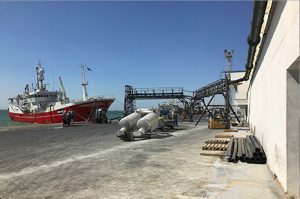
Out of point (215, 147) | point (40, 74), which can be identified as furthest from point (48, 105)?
point (215, 147)

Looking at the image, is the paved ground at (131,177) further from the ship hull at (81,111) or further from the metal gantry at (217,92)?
the ship hull at (81,111)

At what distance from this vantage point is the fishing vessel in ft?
161

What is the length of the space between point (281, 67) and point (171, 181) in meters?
3.86

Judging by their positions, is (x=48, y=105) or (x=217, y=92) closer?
(x=217, y=92)

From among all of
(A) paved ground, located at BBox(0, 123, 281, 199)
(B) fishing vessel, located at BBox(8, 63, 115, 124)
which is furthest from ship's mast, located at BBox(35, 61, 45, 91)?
(A) paved ground, located at BBox(0, 123, 281, 199)

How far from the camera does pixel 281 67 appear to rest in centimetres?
698

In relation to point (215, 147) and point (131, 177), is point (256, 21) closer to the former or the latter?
point (131, 177)

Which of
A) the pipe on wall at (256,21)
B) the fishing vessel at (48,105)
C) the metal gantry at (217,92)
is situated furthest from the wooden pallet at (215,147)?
the fishing vessel at (48,105)

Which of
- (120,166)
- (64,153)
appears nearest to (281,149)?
(120,166)

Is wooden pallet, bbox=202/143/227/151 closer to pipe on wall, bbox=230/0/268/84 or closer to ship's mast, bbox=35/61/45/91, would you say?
pipe on wall, bbox=230/0/268/84

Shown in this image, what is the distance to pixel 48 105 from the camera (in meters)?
55.8

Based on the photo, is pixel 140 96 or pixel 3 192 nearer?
pixel 3 192

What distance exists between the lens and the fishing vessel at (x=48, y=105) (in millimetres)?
48969

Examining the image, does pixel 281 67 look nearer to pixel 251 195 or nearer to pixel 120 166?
pixel 251 195
